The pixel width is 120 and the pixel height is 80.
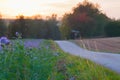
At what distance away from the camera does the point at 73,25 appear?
160 feet

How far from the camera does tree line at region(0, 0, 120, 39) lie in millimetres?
47597

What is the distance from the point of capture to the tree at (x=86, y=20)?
160ft

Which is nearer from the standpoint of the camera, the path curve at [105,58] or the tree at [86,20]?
the path curve at [105,58]

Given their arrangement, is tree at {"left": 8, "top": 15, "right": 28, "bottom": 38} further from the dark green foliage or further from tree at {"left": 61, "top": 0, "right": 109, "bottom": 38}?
the dark green foliage

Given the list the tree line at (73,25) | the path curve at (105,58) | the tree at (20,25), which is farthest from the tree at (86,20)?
the path curve at (105,58)

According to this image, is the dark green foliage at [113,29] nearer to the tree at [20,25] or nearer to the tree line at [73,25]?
the tree line at [73,25]

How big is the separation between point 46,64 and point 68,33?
4169 centimetres

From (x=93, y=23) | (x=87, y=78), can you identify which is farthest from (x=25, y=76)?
(x=93, y=23)

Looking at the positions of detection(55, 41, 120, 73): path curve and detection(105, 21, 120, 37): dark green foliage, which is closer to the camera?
detection(55, 41, 120, 73): path curve

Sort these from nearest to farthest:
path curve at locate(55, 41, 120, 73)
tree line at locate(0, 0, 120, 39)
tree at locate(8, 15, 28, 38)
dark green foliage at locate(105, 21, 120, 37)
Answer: path curve at locate(55, 41, 120, 73), tree at locate(8, 15, 28, 38), tree line at locate(0, 0, 120, 39), dark green foliage at locate(105, 21, 120, 37)

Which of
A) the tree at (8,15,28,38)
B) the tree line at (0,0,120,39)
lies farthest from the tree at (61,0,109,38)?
the tree at (8,15,28,38)

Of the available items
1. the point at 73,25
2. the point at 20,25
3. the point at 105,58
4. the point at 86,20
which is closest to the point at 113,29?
the point at 86,20

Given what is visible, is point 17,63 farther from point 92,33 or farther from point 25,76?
point 92,33

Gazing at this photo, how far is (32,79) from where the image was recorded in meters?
7.21
